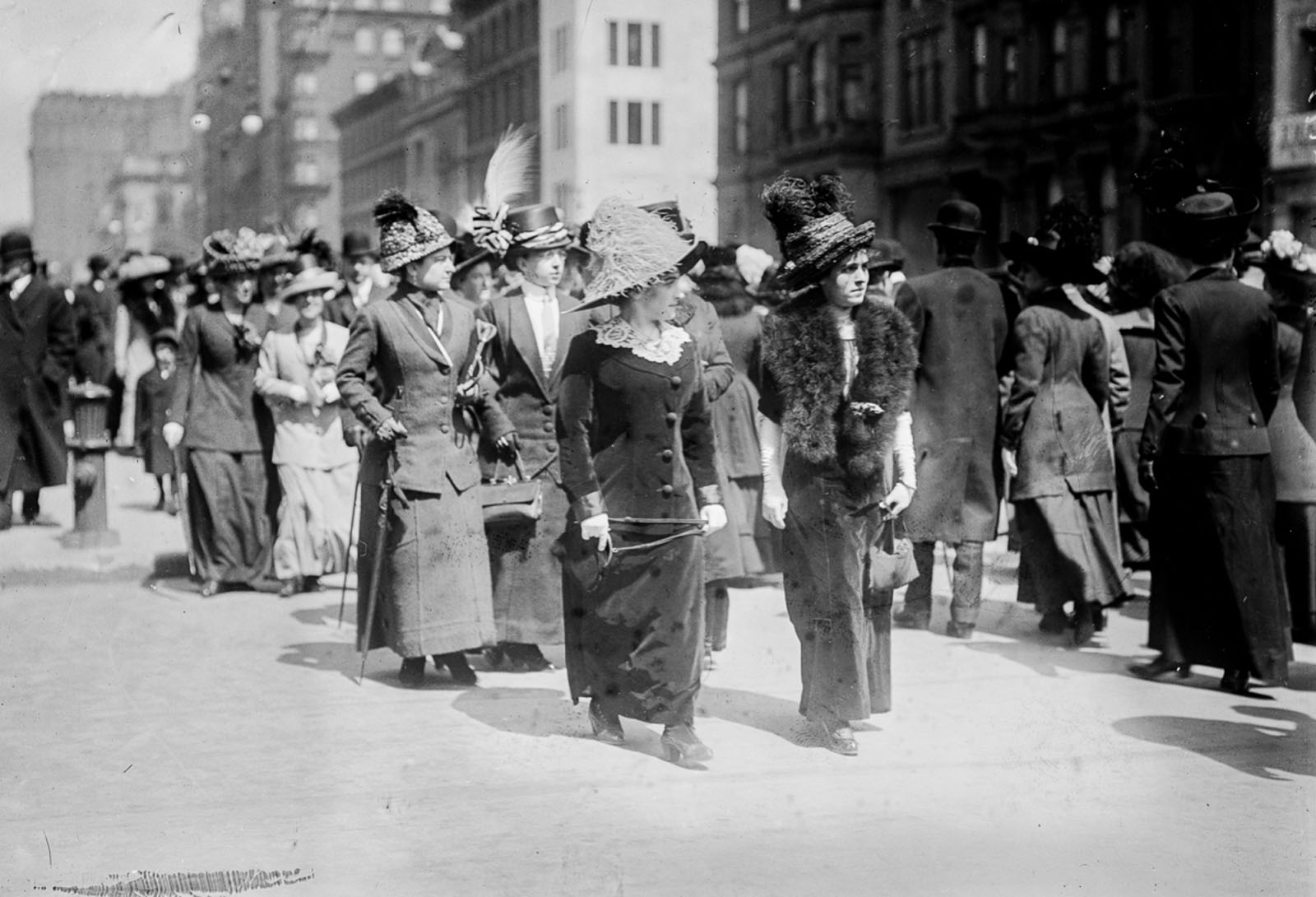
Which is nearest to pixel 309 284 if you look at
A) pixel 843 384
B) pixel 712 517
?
pixel 712 517

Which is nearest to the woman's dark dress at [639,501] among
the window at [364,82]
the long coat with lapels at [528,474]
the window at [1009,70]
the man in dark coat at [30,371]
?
the long coat with lapels at [528,474]

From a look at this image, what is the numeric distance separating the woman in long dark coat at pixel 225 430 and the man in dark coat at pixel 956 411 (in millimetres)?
4129

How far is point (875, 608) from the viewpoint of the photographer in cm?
687

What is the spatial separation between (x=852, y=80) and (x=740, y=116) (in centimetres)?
1149

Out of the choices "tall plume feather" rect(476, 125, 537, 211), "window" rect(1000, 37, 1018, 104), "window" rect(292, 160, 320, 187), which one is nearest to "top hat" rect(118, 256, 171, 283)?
"tall plume feather" rect(476, 125, 537, 211)

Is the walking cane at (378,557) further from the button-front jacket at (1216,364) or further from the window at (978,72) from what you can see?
the window at (978,72)

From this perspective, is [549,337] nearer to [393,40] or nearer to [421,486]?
[421,486]

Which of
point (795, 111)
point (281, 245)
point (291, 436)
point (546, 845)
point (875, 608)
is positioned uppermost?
point (795, 111)

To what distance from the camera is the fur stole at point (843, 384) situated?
659 centimetres

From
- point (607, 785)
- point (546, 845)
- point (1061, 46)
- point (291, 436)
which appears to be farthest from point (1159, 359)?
point (1061, 46)

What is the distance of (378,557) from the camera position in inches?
313

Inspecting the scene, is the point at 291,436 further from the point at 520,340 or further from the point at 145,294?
the point at 145,294

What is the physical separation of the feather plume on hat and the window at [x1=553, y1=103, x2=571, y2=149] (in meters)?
2.34

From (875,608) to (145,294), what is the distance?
1171 cm
